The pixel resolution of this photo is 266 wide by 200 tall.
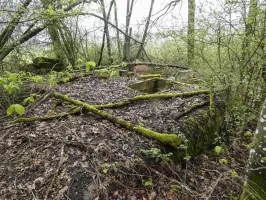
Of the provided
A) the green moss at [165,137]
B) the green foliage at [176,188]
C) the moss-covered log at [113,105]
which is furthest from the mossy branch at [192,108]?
the green foliage at [176,188]

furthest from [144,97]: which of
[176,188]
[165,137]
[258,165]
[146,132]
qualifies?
[258,165]

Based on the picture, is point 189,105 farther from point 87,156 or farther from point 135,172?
point 87,156

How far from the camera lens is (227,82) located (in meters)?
4.08

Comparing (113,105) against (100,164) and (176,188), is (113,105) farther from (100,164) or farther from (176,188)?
(176,188)

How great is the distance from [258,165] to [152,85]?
17.2 ft

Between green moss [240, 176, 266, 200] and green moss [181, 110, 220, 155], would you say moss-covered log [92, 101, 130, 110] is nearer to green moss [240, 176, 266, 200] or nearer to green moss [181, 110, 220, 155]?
green moss [181, 110, 220, 155]

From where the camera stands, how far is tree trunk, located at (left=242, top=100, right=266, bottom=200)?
220 cm

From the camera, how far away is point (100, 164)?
9.79 ft

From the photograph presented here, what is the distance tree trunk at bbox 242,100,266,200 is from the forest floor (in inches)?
15.5

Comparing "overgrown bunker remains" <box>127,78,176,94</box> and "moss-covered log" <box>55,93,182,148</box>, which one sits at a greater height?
"overgrown bunker remains" <box>127,78,176,94</box>

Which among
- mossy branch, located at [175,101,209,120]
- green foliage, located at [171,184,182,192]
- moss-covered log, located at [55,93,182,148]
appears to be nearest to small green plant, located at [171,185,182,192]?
green foliage, located at [171,184,182,192]

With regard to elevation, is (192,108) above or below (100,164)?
above

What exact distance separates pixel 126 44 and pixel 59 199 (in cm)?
872

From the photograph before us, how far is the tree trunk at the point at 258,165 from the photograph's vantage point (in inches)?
86.5
